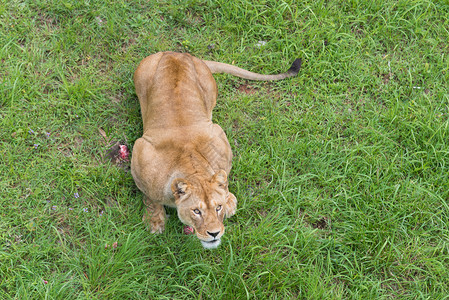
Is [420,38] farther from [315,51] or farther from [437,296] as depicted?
[437,296]

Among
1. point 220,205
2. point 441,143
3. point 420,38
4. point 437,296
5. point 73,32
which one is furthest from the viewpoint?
point 420,38

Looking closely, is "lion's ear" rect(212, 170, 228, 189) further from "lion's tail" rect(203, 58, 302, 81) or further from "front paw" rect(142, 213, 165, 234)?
"lion's tail" rect(203, 58, 302, 81)

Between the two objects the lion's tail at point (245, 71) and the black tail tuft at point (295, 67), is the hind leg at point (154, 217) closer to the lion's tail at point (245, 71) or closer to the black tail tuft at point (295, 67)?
the lion's tail at point (245, 71)

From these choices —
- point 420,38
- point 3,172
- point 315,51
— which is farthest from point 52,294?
point 420,38

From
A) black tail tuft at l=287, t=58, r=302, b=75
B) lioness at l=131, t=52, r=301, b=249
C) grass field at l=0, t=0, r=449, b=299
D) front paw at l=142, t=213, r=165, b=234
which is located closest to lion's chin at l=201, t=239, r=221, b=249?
lioness at l=131, t=52, r=301, b=249

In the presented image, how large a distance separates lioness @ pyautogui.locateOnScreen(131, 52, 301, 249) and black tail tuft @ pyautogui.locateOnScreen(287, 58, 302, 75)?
1209 mm

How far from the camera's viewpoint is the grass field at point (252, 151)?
4996 mm

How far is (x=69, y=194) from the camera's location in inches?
211

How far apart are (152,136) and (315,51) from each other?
281 centimetres

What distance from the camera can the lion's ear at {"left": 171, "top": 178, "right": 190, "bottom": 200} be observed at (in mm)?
4410

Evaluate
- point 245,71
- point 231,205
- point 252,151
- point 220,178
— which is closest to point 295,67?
point 245,71

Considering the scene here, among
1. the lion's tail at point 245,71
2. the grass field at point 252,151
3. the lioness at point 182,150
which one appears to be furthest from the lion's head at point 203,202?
the lion's tail at point 245,71

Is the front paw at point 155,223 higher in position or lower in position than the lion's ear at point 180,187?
lower

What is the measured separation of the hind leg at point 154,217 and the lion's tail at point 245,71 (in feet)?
6.49
